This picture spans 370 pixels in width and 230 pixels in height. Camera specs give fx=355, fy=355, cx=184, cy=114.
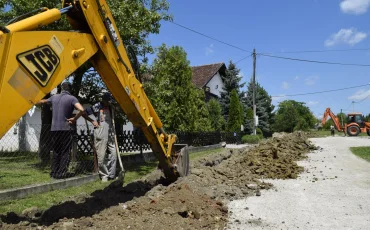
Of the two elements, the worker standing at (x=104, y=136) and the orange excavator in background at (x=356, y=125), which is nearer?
the worker standing at (x=104, y=136)

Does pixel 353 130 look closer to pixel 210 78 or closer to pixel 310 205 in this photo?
pixel 210 78

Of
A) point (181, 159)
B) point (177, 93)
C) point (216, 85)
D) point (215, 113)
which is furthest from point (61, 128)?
point (216, 85)

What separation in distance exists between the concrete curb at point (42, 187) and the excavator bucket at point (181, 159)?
2.09 metres

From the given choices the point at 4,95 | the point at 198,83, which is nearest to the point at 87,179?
the point at 4,95

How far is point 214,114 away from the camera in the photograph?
32.3 m

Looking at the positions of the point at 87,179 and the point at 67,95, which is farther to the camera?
the point at 87,179

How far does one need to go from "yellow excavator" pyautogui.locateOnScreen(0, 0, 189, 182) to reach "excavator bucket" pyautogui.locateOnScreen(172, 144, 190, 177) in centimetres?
102

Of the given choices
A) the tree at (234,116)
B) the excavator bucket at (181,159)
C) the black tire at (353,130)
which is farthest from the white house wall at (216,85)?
the excavator bucket at (181,159)

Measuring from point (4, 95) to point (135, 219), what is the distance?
228 cm

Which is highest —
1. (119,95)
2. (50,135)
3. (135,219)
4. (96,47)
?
(96,47)

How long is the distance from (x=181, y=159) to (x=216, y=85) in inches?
1448

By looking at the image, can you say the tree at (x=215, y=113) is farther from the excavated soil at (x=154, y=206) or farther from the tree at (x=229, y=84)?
the excavated soil at (x=154, y=206)

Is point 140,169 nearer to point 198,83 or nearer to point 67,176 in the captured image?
point 67,176

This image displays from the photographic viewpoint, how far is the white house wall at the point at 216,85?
41.6 metres
